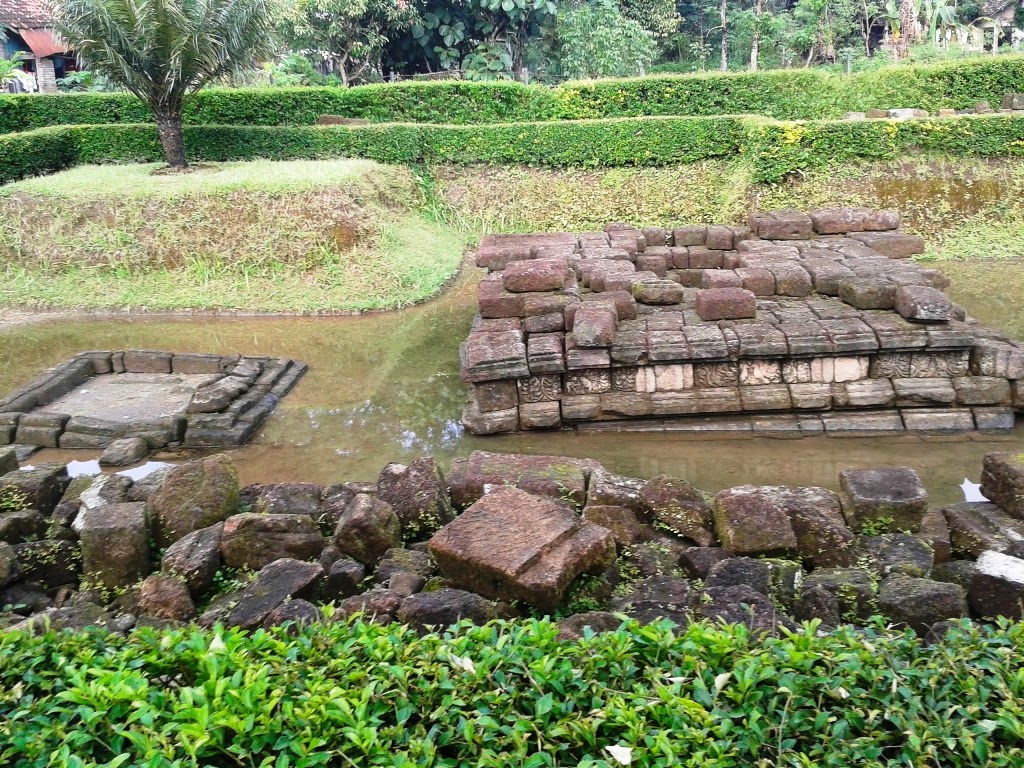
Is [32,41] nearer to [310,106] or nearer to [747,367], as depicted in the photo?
[310,106]

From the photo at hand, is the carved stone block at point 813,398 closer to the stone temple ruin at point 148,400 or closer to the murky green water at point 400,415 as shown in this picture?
the murky green water at point 400,415

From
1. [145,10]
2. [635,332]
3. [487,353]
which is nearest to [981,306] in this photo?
[635,332]

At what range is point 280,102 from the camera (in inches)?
642

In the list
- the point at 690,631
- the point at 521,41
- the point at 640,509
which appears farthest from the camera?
the point at 521,41

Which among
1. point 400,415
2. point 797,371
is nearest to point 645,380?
point 797,371

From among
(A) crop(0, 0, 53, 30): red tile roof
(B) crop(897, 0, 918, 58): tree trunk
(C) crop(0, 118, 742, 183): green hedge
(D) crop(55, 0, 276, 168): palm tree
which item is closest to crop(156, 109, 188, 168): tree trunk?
(D) crop(55, 0, 276, 168): palm tree

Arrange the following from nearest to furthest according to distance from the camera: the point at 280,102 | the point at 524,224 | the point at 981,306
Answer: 1. the point at 981,306
2. the point at 524,224
3. the point at 280,102

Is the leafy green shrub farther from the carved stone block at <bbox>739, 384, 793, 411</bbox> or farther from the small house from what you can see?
the carved stone block at <bbox>739, 384, 793, 411</bbox>

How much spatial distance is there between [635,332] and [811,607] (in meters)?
3.85

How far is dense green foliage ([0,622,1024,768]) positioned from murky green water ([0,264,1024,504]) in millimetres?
3689

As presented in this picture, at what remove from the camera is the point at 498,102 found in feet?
52.1

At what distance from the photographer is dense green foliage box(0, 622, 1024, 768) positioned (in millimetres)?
2201

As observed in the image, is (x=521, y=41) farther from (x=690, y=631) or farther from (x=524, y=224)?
(x=690, y=631)

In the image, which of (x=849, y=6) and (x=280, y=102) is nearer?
(x=280, y=102)
